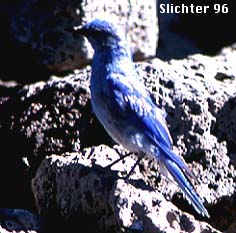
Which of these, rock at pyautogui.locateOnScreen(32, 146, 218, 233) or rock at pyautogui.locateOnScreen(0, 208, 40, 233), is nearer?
rock at pyautogui.locateOnScreen(32, 146, 218, 233)

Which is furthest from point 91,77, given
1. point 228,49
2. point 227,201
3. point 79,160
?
point 228,49

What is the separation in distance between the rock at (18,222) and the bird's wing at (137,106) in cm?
83

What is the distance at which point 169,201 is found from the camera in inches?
230

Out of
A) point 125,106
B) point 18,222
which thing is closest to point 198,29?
point 125,106

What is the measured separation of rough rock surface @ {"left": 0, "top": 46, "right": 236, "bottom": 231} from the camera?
6121 mm

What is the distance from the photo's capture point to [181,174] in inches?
229

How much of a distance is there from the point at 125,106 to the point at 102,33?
46 centimetres

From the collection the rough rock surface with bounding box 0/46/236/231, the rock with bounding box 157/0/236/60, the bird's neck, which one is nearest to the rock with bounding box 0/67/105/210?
the rough rock surface with bounding box 0/46/236/231

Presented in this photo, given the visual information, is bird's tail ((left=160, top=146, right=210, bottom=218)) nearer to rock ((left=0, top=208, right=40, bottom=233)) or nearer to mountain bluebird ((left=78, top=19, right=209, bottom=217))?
mountain bluebird ((left=78, top=19, right=209, bottom=217))

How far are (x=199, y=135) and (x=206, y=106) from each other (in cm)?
18

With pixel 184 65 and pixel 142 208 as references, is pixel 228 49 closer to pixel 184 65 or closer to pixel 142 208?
pixel 184 65

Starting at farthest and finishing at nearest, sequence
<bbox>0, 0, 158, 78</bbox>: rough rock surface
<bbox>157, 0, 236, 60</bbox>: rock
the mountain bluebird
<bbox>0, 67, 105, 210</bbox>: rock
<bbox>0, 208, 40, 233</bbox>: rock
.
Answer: <bbox>157, 0, 236, 60</bbox>: rock < <bbox>0, 0, 158, 78</bbox>: rough rock surface < <bbox>0, 67, 105, 210</bbox>: rock < the mountain bluebird < <bbox>0, 208, 40, 233</bbox>: rock

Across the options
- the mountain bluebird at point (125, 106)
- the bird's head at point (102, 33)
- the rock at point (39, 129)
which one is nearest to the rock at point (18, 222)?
the mountain bluebird at point (125, 106)

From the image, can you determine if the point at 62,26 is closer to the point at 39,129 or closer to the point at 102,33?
the point at 39,129
